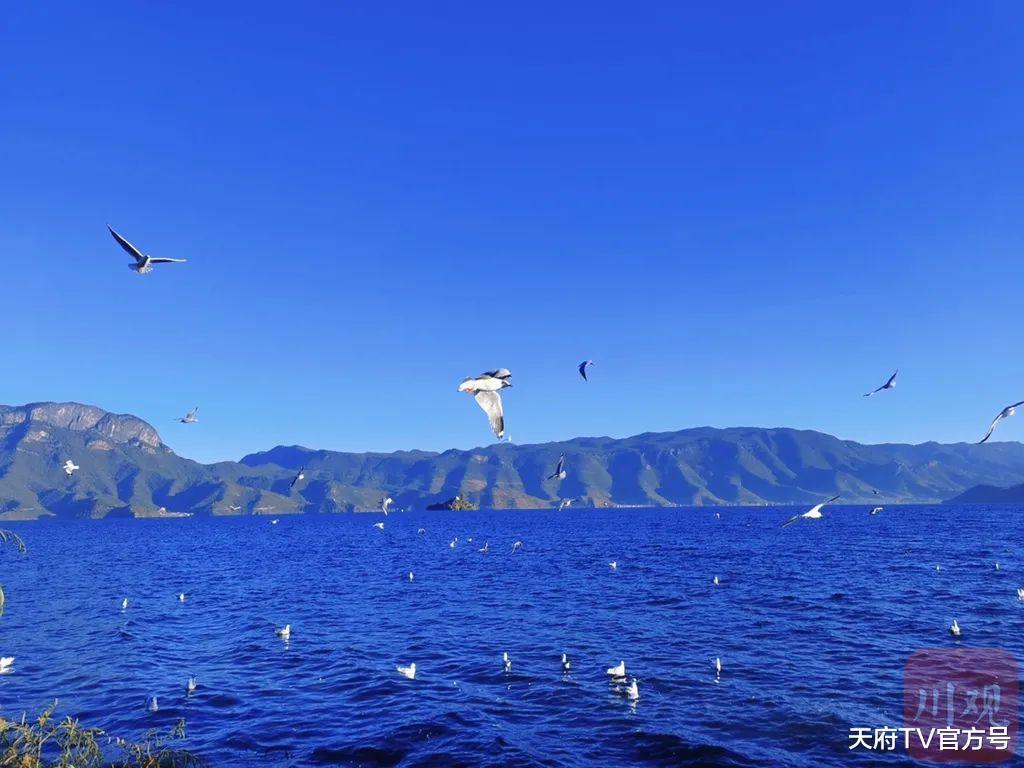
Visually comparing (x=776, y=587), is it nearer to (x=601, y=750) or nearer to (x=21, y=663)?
(x=601, y=750)

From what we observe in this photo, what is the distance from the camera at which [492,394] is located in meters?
9.95

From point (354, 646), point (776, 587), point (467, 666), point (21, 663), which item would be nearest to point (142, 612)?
point (21, 663)

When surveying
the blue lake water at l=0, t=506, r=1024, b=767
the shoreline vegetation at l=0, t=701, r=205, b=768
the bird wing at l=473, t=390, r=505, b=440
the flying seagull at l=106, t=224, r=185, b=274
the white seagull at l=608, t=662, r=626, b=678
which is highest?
the flying seagull at l=106, t=224, r=185, b=274

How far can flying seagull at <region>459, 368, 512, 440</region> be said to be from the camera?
9.50 metres

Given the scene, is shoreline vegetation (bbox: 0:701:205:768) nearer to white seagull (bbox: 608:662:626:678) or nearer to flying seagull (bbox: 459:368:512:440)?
flying seagull (bbox: 459:368:512:440)

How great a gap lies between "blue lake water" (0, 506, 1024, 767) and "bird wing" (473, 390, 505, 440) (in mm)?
A: 11186

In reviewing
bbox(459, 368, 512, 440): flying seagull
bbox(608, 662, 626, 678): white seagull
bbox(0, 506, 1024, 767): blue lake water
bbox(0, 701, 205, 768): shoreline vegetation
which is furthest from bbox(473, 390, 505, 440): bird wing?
bbox(608, 662, 626, 678): white seagull

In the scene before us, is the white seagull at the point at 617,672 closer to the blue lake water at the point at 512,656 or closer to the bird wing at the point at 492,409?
the blue lake water at the point at 512,656

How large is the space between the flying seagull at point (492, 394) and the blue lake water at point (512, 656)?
11.2m

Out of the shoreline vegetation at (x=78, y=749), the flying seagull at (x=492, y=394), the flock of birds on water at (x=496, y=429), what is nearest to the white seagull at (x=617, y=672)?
the flock of birds on water at (x=496, y=429)

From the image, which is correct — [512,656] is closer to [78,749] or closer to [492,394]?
[78,749]

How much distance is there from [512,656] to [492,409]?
2035 centimetres

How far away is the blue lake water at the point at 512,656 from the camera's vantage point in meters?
17.5

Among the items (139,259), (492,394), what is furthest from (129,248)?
(492,394)
